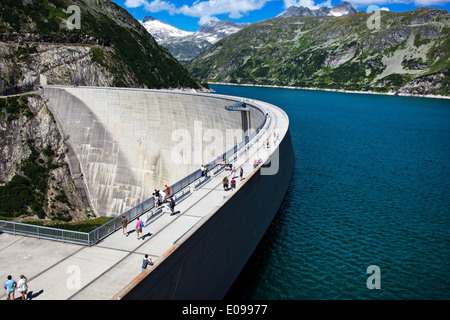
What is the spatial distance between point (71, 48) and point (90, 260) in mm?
72713

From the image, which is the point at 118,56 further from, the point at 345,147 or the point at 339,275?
the point at 339,275

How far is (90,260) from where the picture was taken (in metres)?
18.2

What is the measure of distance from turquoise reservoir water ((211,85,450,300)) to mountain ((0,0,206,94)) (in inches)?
1925

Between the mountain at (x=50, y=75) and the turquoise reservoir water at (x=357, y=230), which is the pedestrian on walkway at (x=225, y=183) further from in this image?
the mountain at (x=50, y=75)

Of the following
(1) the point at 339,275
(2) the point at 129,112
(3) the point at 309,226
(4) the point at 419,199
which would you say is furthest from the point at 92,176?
(4) the point at 419,199

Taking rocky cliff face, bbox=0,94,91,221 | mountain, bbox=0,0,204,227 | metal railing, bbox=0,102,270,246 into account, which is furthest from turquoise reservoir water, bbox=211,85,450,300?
rocky cliff face, bbox=0,94,91,221

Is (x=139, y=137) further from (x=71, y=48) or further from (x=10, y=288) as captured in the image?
(x=10, y=288)

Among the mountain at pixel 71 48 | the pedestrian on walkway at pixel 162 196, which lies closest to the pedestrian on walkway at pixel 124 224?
the pedestrian on walkway at pixel 162 196

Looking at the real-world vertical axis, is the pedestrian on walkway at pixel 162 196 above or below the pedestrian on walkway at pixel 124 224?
above

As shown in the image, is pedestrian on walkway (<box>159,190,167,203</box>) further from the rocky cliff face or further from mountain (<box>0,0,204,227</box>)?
the rocky cliff face

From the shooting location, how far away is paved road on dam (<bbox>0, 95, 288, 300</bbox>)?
52.3 feet

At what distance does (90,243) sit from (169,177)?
33.1m

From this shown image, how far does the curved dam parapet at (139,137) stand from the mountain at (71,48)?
60.9 feet

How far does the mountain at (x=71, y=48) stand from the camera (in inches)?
2729
